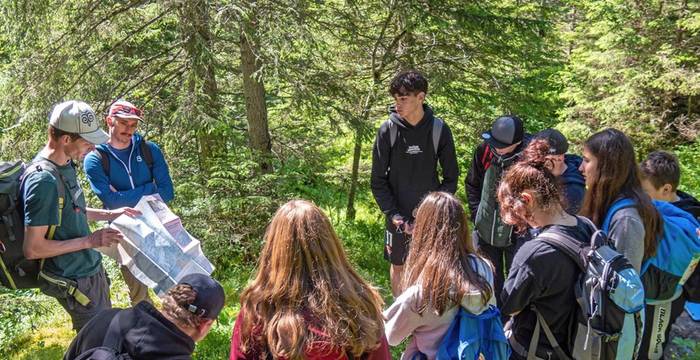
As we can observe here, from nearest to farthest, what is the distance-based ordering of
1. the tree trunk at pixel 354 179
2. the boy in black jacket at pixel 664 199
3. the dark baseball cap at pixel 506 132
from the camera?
the boy in black jacket at pixel 664 199 → the dark baseball cap at pixel 506 132 → the tree trunk at pixel 354 179

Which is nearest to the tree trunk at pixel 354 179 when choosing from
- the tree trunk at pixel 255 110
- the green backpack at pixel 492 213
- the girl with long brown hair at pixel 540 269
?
the tree trunk at pixel 255 110

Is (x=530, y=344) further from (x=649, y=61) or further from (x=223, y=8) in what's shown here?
(x=649, y=61)

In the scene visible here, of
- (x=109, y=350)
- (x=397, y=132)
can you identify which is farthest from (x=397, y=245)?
(x=109, y=350)

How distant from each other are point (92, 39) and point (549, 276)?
21.2ft

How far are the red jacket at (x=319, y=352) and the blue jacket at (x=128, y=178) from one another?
2.47 m

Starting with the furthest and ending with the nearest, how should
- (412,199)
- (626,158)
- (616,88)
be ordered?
→ (616,88)
(412,199)
(626,158)

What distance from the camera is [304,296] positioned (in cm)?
228

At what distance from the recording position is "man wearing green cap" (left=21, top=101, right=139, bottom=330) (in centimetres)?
322

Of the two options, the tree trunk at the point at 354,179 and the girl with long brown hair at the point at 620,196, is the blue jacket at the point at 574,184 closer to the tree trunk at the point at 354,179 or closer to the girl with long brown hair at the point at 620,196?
the girl with long brown hair at the point at 620,196

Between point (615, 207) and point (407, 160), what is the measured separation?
1.88m

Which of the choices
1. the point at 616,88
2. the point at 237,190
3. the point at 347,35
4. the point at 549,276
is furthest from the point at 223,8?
the point at 616,88

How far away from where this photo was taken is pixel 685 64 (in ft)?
42.2

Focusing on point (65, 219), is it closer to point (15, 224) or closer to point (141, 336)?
point (15, 224)

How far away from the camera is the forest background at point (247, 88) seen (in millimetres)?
6062
